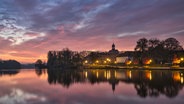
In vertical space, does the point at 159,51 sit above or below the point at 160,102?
above

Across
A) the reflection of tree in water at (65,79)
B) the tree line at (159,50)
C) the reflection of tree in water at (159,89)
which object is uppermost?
the tree line at (159,50)

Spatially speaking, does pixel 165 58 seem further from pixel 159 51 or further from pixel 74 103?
pixel 74 103

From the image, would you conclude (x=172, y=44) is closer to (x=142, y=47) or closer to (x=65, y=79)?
(x=142, y=47)

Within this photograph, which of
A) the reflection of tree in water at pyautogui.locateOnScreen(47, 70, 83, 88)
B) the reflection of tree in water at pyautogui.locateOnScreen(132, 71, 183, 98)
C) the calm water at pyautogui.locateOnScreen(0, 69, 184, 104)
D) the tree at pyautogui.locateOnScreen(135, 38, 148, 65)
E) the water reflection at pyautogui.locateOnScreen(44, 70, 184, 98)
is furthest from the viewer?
the tree at pyautogui.locateOnScreen(135, 38, 148, 65)

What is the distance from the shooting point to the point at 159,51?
113 metres

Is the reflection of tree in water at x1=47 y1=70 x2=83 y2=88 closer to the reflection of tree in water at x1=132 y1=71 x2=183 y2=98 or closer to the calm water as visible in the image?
the calm water

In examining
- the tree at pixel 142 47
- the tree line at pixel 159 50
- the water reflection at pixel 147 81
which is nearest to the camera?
the water reflection at pixel 147 81

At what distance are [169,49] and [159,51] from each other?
11.2 m

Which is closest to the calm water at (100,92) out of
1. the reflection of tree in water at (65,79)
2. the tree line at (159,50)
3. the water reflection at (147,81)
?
the water reflection at (147,81)

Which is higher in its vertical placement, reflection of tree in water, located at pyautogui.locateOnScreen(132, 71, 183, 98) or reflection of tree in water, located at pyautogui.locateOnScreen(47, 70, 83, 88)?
reflection of tree in water, located at pyautogui.locateOnScreen(132, 71, 183, 98)

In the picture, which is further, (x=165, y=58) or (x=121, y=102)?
(x=165, y=58)

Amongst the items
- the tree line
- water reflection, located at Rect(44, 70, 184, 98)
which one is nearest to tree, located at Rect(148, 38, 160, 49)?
the tree line

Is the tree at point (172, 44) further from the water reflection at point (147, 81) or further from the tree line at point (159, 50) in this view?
the water reflection at point (147, 81)

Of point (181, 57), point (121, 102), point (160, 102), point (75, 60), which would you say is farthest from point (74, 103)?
point (75, 60)
